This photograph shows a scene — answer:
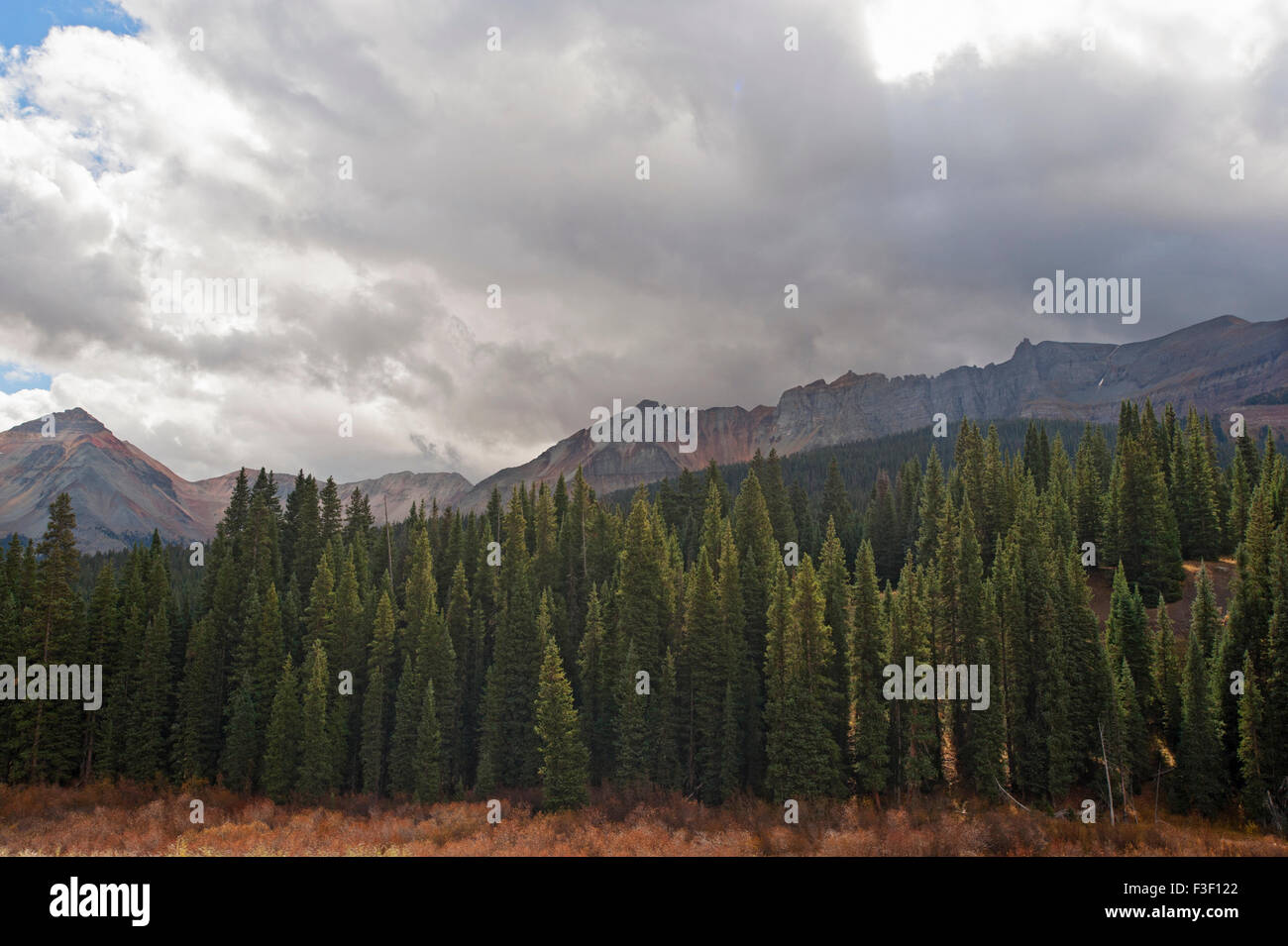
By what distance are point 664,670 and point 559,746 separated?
12.1 m

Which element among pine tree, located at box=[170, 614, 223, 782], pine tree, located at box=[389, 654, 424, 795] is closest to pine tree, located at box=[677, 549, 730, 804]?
pine tree, located at box=[389, 654, 424, 795]

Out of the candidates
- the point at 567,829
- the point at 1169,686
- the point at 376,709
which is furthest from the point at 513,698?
the point at 1169,686

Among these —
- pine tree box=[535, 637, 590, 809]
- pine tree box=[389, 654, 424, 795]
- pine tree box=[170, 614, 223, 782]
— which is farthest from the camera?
pine tree box=[170, 614, 223, 782]

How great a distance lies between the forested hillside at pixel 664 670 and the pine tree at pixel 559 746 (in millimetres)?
241

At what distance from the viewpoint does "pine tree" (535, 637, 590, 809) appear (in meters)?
60.4

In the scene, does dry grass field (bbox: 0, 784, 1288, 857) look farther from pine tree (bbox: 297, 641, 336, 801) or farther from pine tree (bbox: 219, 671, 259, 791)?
pine tree (bbox: 297, 641, 336, 801)

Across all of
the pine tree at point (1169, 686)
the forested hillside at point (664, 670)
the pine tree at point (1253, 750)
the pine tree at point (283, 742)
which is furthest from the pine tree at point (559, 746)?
the pine tree at point (1169, 686)

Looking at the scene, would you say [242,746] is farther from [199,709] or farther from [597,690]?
[597,690]

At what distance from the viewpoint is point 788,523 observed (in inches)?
4126

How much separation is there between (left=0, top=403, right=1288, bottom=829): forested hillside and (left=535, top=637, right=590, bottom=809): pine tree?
241 millimetres

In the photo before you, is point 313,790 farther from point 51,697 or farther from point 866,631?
point 866,631

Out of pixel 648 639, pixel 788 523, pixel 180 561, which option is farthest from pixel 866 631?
pixel 180 561

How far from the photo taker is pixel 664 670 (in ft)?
223
